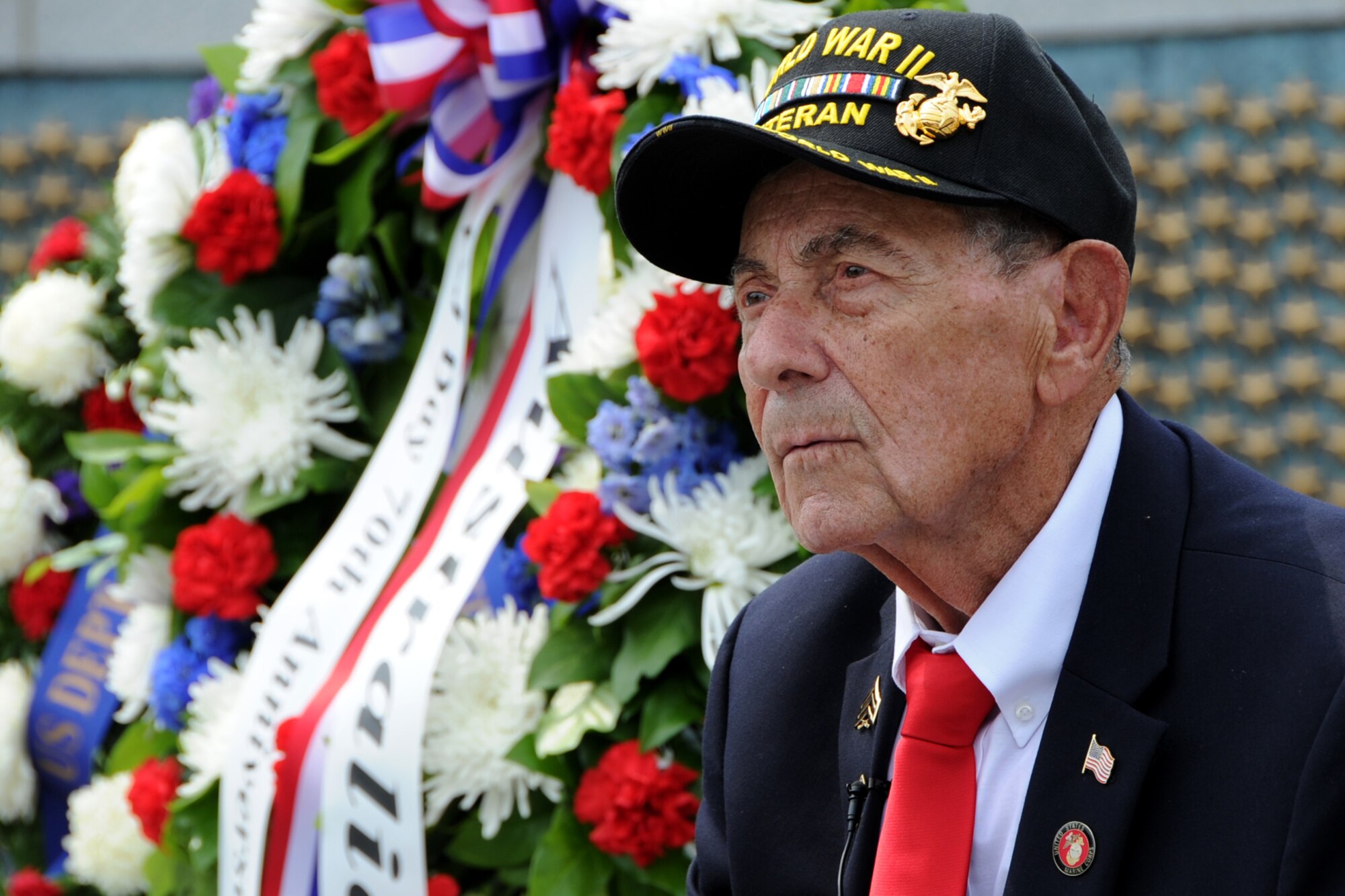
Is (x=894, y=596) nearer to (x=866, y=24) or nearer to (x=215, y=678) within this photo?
(x=866, y=24)

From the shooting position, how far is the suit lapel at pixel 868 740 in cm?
161

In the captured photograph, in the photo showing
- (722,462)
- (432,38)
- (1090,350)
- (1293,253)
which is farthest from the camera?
(1293,253)

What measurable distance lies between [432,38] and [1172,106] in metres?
3.24

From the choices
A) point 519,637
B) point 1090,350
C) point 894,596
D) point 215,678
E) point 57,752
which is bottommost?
point 57,752

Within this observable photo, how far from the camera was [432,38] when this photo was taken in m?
2.66

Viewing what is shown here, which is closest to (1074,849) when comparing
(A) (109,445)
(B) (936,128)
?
(B) (936,128)

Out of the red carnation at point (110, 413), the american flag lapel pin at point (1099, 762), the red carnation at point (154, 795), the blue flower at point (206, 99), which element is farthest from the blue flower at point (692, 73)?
the red carnation at point (110, 413)

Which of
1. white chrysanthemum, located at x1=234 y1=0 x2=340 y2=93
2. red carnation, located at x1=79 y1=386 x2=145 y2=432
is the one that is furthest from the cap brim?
red carnation, located at x1=79 y1=386 x2=145 y2=432

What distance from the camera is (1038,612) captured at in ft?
5.03

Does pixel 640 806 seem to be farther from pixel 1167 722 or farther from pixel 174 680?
pixel 174 680

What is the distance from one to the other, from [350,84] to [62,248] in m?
1.35

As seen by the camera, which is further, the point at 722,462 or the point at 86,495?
the point at 86,495

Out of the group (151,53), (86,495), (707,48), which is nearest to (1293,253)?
(707,48)

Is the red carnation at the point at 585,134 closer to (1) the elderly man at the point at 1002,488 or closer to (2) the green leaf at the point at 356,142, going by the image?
(2) the green leaf at the point at 356,142
